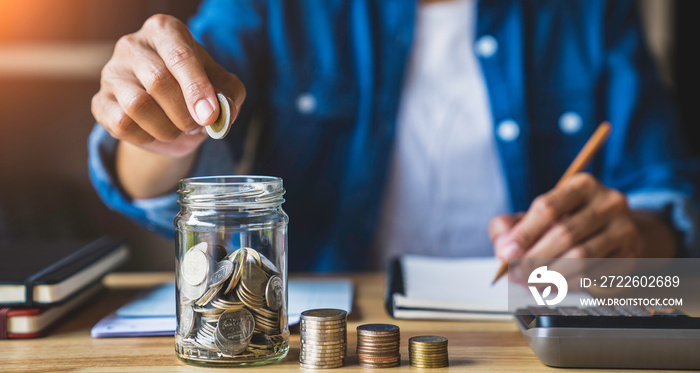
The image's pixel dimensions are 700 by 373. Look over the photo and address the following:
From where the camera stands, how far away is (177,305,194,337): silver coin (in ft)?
1.77

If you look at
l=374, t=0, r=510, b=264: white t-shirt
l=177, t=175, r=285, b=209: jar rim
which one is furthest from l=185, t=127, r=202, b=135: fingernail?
l=374, t=0, r=510, b=264: white t-shirt

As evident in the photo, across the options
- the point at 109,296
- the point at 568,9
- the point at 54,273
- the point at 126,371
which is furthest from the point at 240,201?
the point at 568,9

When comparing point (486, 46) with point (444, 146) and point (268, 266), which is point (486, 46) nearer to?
point (444, 146)

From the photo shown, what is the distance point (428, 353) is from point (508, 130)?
2.88 feet

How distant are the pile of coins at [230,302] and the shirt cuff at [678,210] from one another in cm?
82

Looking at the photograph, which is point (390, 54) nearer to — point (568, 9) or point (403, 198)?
point (403, 198)

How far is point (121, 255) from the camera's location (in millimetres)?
980

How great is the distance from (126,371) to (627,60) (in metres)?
1.26

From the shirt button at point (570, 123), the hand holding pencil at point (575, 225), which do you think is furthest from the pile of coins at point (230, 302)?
the shirt button at point (570, 123)

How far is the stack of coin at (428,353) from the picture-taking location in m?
0.54

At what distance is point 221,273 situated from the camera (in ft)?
1.72

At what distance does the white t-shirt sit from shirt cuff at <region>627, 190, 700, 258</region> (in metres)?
0.31

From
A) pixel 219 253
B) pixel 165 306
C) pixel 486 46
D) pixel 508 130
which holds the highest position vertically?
pixel 486 46

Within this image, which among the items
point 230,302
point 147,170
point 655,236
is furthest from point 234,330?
point 655,236
